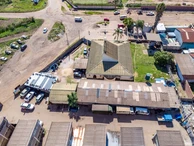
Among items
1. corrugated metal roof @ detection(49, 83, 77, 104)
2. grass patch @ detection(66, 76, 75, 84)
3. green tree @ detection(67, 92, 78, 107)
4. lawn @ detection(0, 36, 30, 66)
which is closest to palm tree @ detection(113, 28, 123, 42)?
grass patch @ detection(66, 76, 75, 84)

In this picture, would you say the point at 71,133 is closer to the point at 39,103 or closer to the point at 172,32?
the point at 39,103

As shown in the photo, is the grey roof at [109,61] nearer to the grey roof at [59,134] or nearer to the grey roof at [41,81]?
the grey roof at [41,81]

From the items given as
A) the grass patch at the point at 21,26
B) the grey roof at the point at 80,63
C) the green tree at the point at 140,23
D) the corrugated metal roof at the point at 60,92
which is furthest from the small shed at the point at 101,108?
the grass patch at the point at 21,26

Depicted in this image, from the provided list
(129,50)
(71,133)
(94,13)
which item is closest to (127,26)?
(129,50)

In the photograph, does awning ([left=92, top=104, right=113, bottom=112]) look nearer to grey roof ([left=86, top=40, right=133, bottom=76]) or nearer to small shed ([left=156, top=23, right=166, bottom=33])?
grey roof ([left=86, top=40, right=133, bottom=76])

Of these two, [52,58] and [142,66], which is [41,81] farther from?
[142,66]
